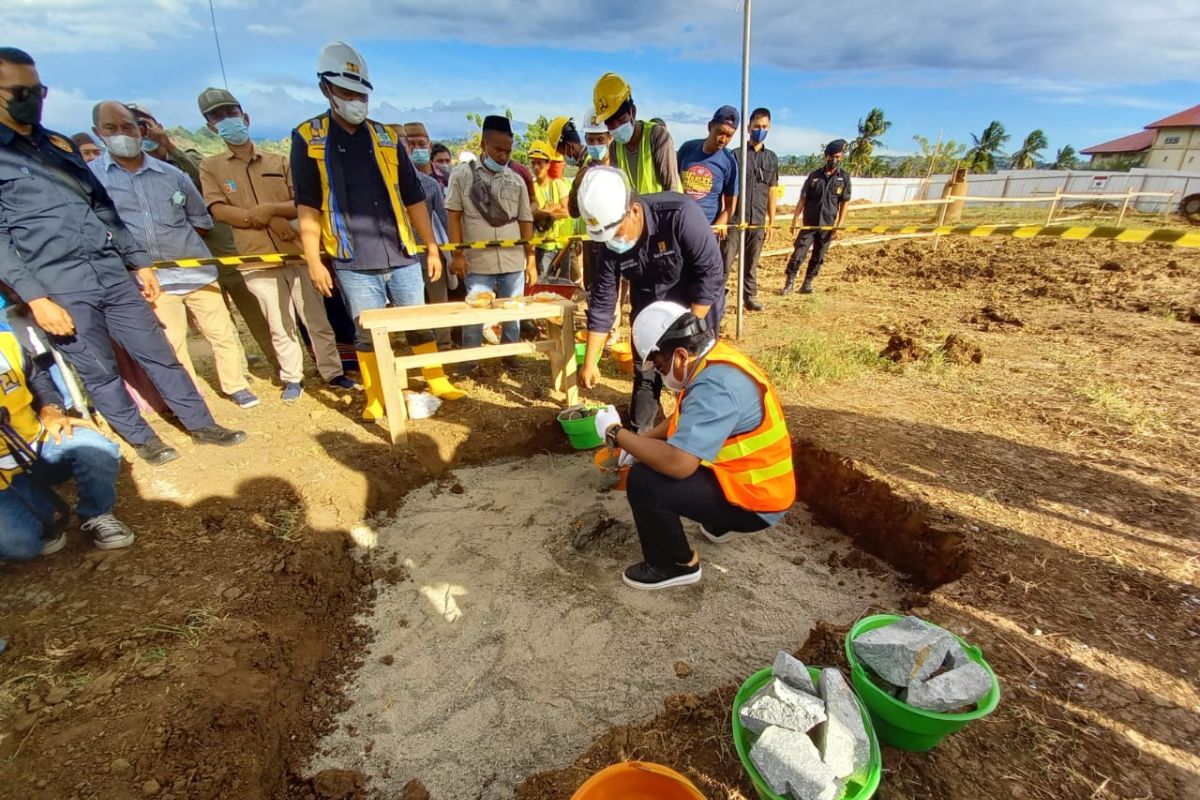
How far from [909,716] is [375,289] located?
149 inches

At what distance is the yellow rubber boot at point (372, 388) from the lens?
397 centimetres

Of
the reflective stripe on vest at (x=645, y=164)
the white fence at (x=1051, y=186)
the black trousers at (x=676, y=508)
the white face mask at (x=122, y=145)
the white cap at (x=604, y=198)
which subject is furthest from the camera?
the white fence at (x=1051, y=186)

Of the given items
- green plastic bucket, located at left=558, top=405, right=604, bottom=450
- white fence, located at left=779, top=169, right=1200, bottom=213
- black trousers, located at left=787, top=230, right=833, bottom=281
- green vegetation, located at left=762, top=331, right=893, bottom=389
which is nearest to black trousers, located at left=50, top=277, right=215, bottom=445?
green plastic bucket, located at left=558, top=405, right=604, bottom=450

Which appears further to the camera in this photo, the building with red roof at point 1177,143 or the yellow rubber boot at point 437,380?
the building with red roof at point 1177,143

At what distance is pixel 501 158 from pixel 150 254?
261cm

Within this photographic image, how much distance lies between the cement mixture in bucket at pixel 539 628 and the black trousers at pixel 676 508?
1.22ft

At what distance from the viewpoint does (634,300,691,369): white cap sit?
2243mm

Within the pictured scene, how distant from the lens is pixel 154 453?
343 cm

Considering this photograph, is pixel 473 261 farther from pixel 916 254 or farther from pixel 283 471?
pixel 916 254

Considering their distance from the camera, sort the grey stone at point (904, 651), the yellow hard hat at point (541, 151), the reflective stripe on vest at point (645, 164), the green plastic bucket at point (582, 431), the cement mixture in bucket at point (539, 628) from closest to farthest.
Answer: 1. the grey stone at point (904, 651)
2. the cement mixture in bucket at point (539, 628)
3. the green plastic bucket at point (582, 431)
4. the reflective stripe on vest at point (645, 164)
5. the yellow hard hat at point (541, 151)

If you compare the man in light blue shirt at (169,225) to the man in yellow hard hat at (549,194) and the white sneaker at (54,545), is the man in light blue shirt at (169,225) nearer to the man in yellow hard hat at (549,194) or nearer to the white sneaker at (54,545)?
the white sneaker at (54,545)

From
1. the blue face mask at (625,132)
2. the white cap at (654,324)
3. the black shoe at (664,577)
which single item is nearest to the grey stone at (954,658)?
the black shoe at (664,577)

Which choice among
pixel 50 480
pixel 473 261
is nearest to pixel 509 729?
pixel 50 480

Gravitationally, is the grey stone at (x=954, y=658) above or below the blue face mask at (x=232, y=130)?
below
